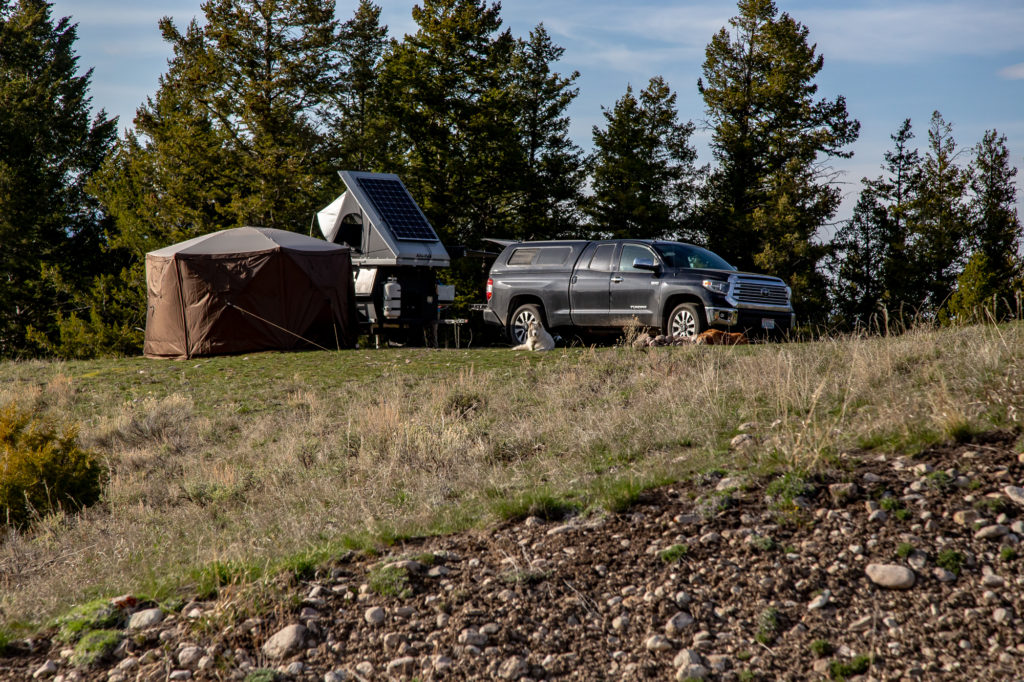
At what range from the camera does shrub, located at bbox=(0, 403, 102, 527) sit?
30.1 ft

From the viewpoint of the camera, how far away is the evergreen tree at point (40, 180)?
1535 inches

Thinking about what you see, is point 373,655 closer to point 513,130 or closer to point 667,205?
point 513,130

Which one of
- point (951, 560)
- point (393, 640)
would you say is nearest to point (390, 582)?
point (393, 640)

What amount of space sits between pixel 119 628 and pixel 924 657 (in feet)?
13.4

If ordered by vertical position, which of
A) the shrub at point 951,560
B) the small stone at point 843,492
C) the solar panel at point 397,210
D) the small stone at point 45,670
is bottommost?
the small stone at point 45,670

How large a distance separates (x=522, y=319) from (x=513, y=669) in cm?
1440

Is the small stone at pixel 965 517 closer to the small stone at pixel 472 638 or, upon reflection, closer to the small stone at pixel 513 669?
the small stone at pixel 513 669

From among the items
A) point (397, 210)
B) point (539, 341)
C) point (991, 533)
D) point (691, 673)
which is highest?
point (397, 210)

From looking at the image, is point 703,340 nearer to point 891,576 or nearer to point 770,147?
point 891,576

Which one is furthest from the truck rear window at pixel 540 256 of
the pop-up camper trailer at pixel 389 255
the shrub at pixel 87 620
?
the shrub at pixel 87 620

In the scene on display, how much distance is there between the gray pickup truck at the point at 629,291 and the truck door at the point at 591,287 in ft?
0.06

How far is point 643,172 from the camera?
124 ft

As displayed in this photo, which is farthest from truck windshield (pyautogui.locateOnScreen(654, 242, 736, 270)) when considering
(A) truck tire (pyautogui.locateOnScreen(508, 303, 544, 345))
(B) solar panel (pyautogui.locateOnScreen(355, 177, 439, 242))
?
(B) solar panel (pyautogui.locateOnScreen(355, 177, 439, 242))

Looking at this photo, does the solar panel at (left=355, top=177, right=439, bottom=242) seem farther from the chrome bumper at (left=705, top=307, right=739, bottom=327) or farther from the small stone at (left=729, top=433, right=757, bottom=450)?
the small stone at (left=729, top=433, right=757, bottom=450)
